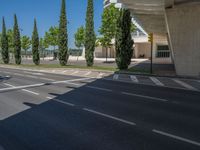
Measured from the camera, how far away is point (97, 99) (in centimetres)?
1186

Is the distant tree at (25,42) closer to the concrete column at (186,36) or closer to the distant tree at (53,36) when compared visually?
the distant tree at (53,36)

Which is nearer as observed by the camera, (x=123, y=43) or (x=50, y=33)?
(x=123, y=43)

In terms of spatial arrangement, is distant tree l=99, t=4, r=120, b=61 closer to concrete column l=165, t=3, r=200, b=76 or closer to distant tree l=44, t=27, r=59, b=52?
concrete column l=165, t=3, r=200, b=76

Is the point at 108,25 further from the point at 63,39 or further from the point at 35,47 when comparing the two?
the point at 35,47

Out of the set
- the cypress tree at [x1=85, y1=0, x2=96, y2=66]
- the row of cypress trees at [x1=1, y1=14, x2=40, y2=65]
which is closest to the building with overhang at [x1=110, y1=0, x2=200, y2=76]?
the cypress tree at [x1=85, y1=0, x2=96, y2=66]

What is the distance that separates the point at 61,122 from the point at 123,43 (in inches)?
860

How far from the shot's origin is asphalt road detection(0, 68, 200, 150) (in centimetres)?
602

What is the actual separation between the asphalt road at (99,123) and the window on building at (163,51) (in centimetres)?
5882

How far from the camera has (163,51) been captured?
6925 cm

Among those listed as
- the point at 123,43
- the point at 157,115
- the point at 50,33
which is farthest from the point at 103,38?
the point at 157,115

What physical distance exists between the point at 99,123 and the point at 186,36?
1655 cm

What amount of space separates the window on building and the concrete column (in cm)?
4801

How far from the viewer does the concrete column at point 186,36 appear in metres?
21.0

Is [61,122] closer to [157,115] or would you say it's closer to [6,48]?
[157,115]
